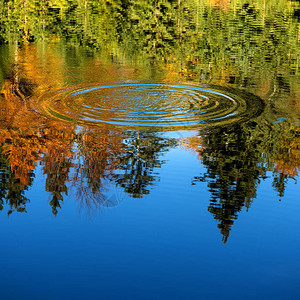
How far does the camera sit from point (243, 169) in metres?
9.38

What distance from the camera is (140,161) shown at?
9.59m

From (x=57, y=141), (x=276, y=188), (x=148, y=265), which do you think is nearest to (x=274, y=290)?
(x=148, y=265)

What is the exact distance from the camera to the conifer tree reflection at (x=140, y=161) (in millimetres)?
8766

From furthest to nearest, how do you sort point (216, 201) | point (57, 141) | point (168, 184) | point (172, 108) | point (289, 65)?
point (289, 65)
point (172, 108)
point (57, 141)
point (168, 184)
point (216, 201)

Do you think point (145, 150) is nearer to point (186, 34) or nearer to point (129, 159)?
point (129, 159)

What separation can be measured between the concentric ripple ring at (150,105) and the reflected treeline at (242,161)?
75 cm

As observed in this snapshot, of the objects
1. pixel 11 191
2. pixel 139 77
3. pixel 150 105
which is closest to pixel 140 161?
pixel 11 191

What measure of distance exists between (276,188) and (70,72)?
9.04 m

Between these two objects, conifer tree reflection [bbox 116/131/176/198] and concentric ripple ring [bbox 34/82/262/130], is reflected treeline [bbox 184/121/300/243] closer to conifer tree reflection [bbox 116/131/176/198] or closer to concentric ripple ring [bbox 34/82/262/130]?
conifer tree reflection [bbox 116/131/176/198]

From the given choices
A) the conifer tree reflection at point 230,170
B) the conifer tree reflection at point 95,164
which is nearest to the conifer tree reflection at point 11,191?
the conifer tree reflection at point 95,164

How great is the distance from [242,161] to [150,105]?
3.59 m

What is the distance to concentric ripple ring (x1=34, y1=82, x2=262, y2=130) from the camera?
37.8 feet

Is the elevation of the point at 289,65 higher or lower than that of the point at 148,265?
higher

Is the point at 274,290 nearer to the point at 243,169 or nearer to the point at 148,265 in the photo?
the point at 148,265
